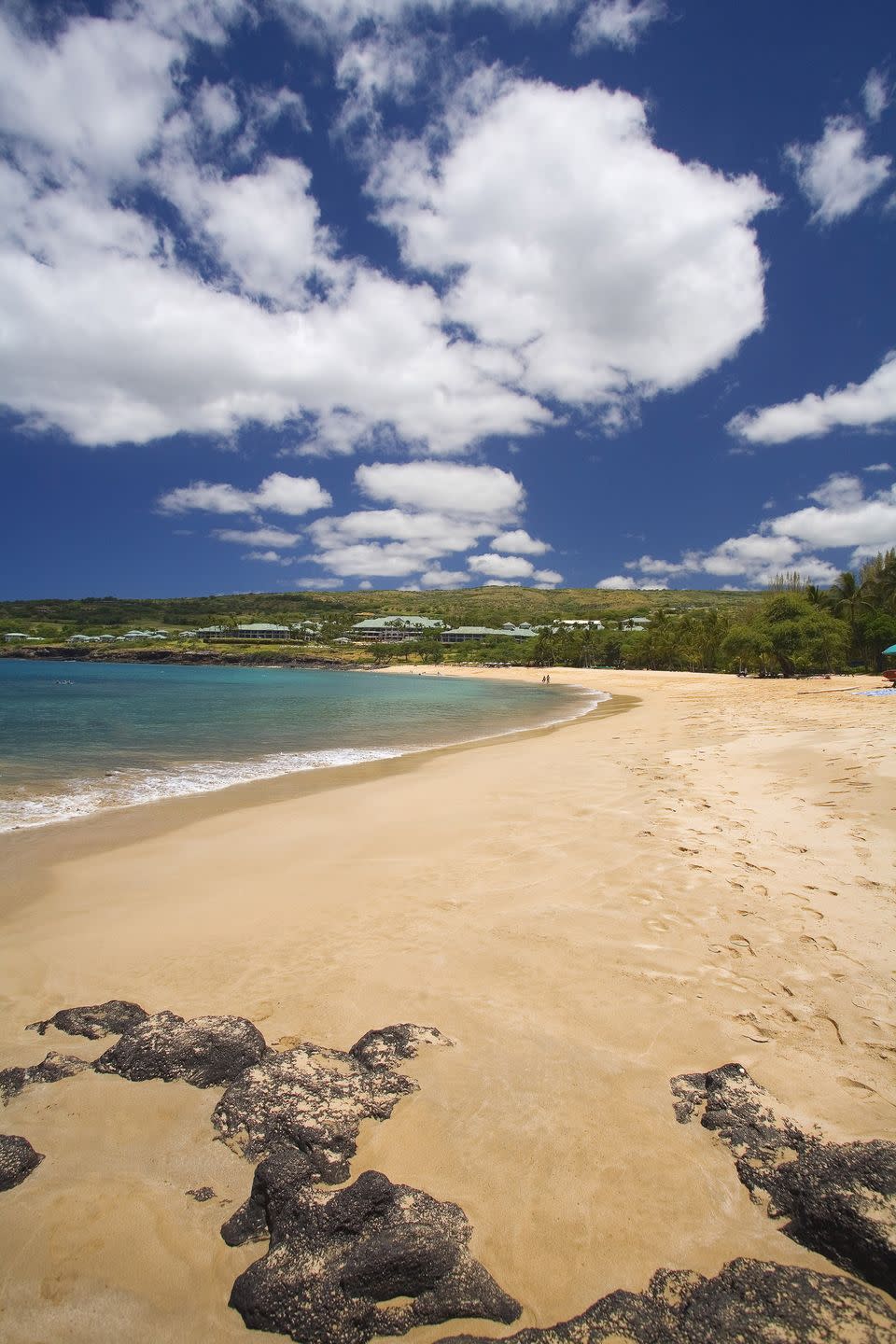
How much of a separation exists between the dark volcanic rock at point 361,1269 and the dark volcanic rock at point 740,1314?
0.21 m

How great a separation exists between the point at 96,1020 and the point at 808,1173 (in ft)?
16.1

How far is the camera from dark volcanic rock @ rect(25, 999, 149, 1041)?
15.3 ft

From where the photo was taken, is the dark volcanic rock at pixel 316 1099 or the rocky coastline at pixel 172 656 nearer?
the dark volcanic rock at pixel 316 1099

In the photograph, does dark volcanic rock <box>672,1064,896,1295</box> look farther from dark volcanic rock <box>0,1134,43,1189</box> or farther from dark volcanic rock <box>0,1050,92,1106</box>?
dark volcanic rock <box>0,1050,92,1106</box>

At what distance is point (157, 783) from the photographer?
15.0 metres

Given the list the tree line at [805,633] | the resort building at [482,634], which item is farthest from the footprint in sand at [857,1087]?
the resort building at [482,634]

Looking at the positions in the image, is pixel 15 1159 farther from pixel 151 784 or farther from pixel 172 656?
pixel 172 656

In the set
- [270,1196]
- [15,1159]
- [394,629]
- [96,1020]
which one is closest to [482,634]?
[394,629]

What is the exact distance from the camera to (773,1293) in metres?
2.51

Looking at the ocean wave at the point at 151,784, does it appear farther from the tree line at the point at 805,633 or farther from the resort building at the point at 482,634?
the resort building at the point at 482,634

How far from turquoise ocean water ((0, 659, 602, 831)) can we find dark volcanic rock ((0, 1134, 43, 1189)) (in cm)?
912

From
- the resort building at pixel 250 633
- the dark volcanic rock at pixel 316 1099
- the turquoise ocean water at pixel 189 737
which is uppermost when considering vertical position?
the resort building at pixel 250 633

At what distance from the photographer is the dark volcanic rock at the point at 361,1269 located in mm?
2572

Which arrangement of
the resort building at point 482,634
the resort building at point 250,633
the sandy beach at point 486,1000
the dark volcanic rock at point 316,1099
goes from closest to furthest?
the sandy beach at point 486,1000, the dark volcanic rock at point 316,1099, the resort building at point 482,634, the resort building at point 250,633
